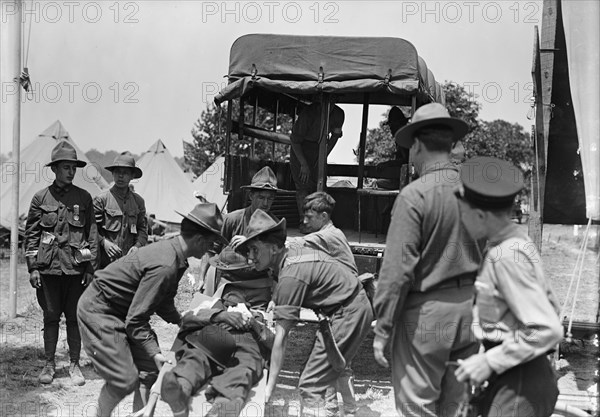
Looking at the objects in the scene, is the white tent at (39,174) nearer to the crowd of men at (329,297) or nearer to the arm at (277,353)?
the crowd of men at (329,297)

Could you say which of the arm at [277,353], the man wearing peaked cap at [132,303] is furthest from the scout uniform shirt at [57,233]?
the arm at [277,353]

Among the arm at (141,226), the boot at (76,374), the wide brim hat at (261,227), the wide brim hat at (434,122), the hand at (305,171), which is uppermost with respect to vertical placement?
the wide brim hat at (434,122)

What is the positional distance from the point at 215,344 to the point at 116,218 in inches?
105

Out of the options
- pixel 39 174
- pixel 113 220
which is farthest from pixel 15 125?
pixel 39 174

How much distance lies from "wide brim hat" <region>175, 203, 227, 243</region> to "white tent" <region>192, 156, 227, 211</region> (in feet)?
53.9

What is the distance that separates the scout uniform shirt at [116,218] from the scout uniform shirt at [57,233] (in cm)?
31

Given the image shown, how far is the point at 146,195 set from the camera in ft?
69.2

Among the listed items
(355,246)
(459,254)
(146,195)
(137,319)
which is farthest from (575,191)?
(146,195)

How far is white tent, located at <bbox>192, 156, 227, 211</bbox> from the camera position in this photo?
67.9 ft

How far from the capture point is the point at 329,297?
167 inches

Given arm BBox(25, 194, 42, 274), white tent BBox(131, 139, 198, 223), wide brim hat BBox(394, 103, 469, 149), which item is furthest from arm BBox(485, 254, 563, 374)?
white tent BBox(131, 139, 198, 223)

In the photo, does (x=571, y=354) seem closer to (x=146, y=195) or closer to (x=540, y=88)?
(x=540, y=88)

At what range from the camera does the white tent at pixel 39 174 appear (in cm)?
1491

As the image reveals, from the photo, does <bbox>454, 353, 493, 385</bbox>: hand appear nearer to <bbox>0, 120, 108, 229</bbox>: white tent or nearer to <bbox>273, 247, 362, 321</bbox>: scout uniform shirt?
<bbox>273, 247, 362, 321</bbox>: scout uniform shirt
